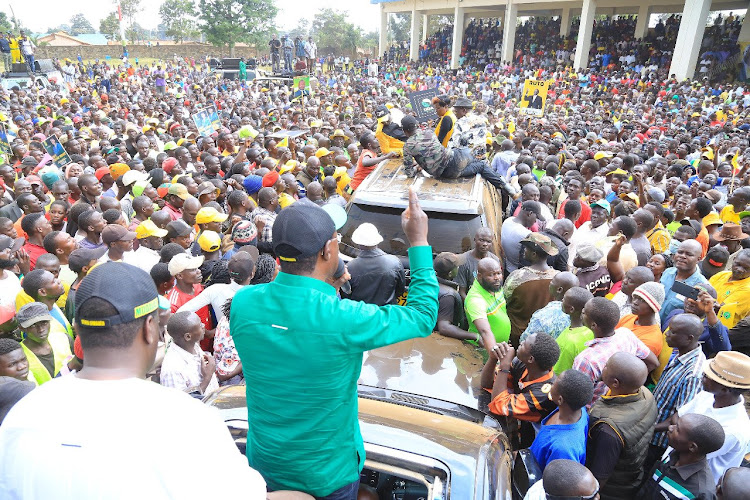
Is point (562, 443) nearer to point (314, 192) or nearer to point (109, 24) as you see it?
point (314, 192)

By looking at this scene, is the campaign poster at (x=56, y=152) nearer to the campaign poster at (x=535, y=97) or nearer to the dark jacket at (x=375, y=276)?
the dark jacket at (x=375, y=276)

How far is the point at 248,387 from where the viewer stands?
6.31 feet

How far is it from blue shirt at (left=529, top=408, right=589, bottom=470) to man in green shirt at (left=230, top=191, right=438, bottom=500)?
124cm

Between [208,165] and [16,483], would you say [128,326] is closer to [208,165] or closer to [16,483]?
[16,483]

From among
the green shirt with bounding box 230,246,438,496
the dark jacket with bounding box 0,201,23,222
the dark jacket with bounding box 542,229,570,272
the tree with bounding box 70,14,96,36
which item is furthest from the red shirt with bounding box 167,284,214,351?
the tree with bounding box 70,14,96,36

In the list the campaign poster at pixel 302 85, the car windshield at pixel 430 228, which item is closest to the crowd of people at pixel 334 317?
the car windshield at pixel 430 228

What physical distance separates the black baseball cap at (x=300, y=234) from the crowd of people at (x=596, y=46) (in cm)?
2626

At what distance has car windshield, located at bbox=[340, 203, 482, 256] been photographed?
486cm

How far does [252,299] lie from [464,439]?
1.20 m

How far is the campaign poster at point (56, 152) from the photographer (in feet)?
28.1

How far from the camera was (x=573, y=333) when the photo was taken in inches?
139

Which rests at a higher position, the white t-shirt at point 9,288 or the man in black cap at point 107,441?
the man in black cap at point 107,441

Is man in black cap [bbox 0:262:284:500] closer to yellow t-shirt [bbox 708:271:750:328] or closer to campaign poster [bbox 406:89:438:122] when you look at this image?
yellow t-shirt [bbox 708:271:750:328]

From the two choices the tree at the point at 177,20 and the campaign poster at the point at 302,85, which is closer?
the campaign poster at the point at 302,85
